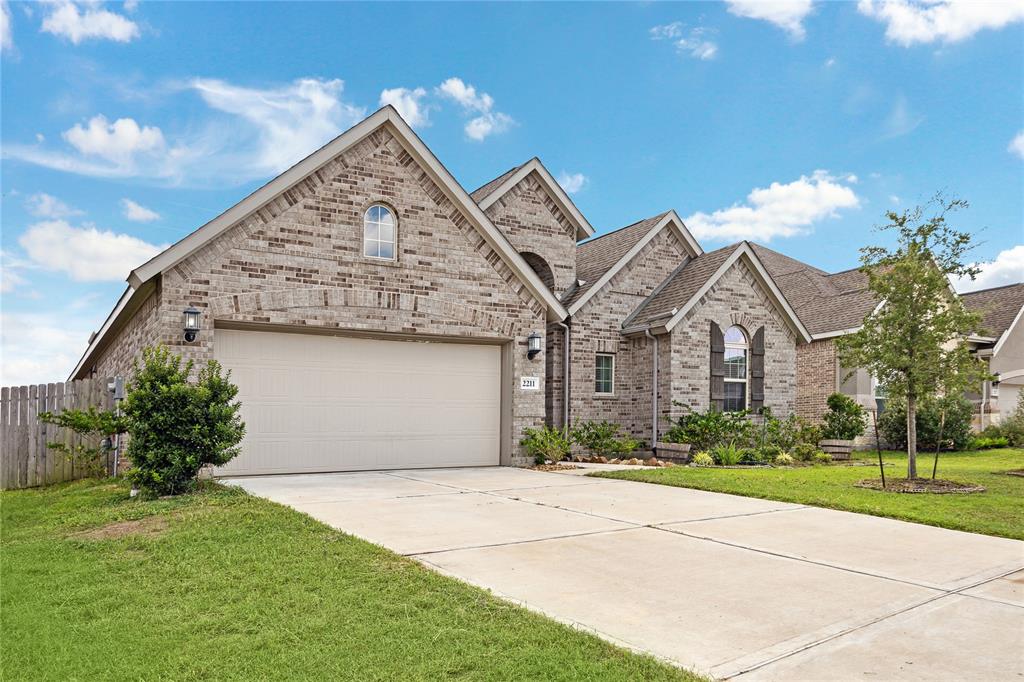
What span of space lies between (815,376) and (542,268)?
9.80m

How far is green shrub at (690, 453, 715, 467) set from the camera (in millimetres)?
16016

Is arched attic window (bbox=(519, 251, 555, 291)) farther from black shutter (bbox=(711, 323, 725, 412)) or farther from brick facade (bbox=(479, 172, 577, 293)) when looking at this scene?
black shutter (bbox=(711, 323, 725, 412))

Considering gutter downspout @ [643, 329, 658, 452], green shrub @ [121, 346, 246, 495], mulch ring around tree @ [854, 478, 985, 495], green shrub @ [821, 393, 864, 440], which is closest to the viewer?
green shrub @ [121, 346, 246, 495]

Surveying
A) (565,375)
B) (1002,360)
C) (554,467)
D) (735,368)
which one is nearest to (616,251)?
(565,375)

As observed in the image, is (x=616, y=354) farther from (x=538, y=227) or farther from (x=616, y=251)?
(x=538, y=227)

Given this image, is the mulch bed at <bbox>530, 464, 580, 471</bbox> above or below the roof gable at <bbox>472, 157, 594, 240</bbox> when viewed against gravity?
below

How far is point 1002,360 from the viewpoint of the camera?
2578 cm

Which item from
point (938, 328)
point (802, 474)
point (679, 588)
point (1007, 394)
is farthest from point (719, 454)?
point (1007, 394)

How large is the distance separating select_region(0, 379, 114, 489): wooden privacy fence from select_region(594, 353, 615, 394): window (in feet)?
36.2

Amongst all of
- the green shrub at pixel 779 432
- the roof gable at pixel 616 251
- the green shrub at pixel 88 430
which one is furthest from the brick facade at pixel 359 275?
the green shrub at pixel 779 432

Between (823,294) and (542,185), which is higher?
(542,185)

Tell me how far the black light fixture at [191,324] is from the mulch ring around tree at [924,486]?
11.4m

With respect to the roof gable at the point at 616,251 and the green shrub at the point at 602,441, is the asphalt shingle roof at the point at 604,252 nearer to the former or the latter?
the roof gable at the point at 616,251

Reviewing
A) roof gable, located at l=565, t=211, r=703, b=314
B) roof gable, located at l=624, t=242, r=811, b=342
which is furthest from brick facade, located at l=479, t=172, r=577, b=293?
roof gable, located at l=624, t=242, r=811, b=342
